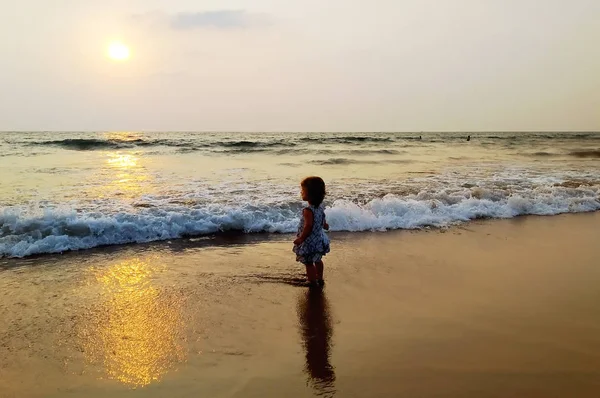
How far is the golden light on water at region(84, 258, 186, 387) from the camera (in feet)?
11.1

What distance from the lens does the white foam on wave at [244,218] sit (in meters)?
6.99

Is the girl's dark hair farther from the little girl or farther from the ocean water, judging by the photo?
the ocean water

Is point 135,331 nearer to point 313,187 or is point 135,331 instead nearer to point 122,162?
point 313,187

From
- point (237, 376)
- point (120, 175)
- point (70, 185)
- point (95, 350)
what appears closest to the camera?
point (237, 376)

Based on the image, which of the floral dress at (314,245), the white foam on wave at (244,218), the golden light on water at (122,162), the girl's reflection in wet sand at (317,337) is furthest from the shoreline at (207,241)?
the golden light on water at (122,162)

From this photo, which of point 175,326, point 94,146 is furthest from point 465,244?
point 94,146

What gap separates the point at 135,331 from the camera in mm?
3990

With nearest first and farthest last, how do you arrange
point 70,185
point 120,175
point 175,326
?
point 175,326 → point 70,185 → point 120,175

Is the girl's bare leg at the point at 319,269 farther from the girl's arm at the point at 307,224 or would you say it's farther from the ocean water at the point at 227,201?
the ocean water at the point at 227,201

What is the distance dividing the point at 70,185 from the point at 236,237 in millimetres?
6469

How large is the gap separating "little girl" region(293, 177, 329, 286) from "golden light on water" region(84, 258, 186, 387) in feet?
4.74

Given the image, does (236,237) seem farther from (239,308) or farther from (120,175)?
(120,175)

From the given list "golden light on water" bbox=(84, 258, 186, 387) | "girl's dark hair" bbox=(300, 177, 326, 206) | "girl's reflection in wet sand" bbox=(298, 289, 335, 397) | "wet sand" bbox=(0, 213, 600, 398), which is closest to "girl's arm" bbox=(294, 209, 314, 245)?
"girl's dark hair" bbox=(300, 177, 326, 206)

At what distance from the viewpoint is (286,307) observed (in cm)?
466
